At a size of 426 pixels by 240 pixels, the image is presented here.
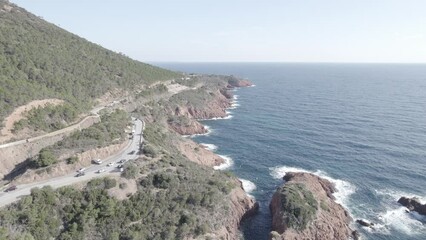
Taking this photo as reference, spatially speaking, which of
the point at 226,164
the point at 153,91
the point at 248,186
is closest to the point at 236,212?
the point at 248,186

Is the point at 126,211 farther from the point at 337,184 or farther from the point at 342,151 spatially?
the point at 342,151

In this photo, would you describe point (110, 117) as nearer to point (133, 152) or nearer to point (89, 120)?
point (89, 120)

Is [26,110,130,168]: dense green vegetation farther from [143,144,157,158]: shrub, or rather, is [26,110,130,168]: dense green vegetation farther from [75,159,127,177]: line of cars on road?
[143,144,157,158]: shrub

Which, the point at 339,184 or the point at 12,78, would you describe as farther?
the point at 12,78

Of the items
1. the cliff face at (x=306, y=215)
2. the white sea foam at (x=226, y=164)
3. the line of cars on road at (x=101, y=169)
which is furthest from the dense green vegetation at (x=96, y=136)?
the cliff face at (x=306, y=215)

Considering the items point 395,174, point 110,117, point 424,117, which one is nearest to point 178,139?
point 110,117

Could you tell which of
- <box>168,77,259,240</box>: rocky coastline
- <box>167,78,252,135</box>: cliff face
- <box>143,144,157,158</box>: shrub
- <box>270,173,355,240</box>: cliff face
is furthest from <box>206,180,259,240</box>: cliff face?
<box>167,78,252,135</box>: cliff face

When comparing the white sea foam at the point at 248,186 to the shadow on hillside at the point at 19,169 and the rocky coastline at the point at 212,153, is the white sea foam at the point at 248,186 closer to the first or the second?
the rocky coastline at the point at 212,153
